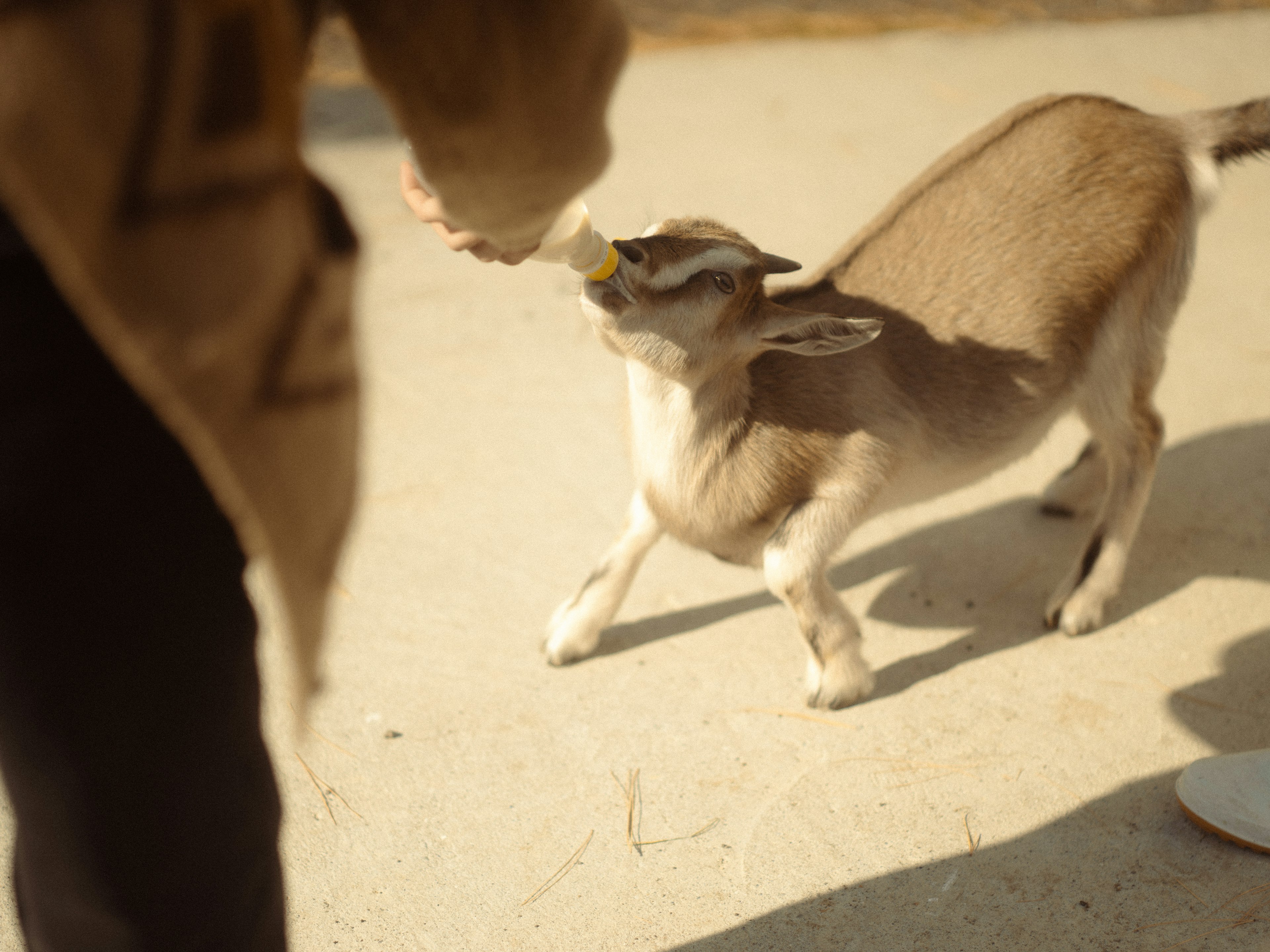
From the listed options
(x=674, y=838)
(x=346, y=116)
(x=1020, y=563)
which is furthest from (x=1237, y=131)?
(x=346, y=116)

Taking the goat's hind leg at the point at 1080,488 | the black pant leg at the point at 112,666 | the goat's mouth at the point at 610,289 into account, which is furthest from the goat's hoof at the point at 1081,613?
the black pant leg at the point at 112,666

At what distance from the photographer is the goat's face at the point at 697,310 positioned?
7.36 feet

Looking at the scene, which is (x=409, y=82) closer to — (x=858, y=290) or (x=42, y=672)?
(x=42, y=672)

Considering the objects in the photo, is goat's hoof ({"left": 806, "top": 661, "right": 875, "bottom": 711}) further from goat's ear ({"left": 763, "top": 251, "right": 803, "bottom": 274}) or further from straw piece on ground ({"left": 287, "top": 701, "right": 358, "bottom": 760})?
straw piece on ground ({"left": 287, "top": 701, "right": 358, "bottom": 760})

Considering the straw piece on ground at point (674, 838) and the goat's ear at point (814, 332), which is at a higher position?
the goat's ear at point (814, 332)

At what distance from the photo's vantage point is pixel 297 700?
3.66 ft

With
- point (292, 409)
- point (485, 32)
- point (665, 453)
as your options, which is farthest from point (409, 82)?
point (665, 453)

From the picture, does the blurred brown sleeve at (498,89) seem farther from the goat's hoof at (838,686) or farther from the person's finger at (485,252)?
the goat's hoof at (838,686)

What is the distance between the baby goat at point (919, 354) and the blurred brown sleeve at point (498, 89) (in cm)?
99

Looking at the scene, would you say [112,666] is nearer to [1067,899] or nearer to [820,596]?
[820,596]

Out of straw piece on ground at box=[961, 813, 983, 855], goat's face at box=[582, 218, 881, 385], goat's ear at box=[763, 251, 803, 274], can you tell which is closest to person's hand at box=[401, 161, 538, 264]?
goat's face at box=[582, 218, 881, 385]

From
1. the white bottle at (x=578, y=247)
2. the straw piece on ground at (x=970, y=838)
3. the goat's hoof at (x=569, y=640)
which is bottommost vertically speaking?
the goat's hoof at (x=569, y=640)

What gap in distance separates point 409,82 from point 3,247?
428 mm

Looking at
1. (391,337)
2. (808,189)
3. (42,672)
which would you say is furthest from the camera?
(808,189)
